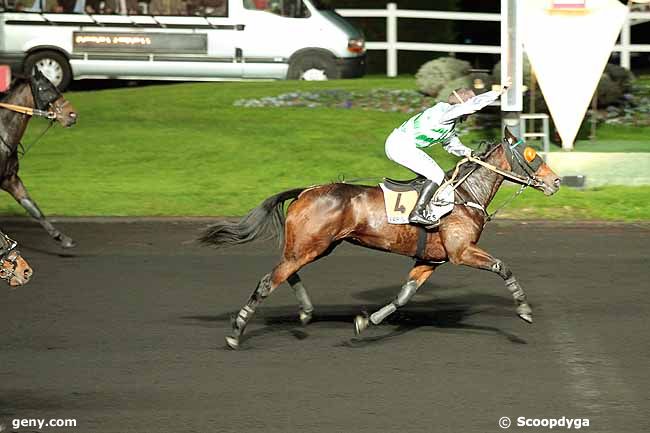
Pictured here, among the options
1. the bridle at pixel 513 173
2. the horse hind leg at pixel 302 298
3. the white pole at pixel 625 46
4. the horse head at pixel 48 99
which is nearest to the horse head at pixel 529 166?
the bridle at pixel 513 173

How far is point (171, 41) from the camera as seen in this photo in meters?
25.3

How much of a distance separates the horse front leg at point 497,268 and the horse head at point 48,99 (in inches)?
226

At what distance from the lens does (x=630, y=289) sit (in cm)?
1188

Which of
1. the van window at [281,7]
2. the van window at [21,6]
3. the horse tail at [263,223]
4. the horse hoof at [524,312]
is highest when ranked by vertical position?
the van window at [21,6]

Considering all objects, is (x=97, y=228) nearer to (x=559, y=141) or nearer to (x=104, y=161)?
(x=104, y=161)

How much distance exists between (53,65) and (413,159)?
667 inches

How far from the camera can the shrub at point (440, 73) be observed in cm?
2192

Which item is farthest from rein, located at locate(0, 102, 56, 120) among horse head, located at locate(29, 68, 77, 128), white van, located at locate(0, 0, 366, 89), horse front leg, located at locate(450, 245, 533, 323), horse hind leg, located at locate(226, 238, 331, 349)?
white van, located at locate(0, 0, 366, 89)

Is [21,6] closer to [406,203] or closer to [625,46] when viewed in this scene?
[625,46]

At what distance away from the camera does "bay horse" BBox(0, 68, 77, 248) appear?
13.4m

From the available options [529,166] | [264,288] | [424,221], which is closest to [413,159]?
[424,221]

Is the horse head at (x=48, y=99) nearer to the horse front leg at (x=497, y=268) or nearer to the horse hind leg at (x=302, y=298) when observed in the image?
the horse hind leg at (x=302, y=298)

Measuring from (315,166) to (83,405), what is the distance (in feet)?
34.5

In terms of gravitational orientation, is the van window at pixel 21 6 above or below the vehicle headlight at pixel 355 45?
above
